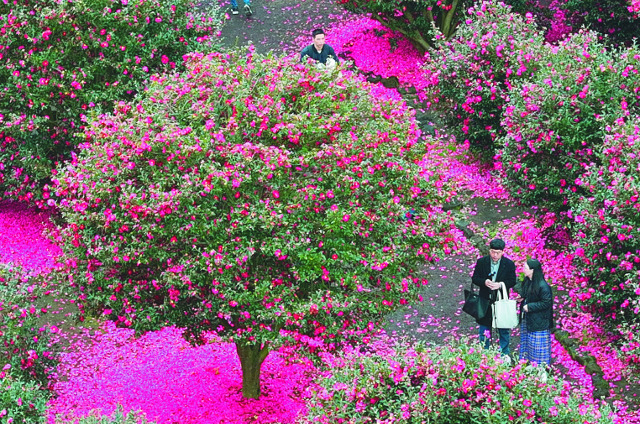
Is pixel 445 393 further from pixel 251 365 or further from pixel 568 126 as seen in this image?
pixel 568 126

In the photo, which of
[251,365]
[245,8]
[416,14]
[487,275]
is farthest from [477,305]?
[245,8]

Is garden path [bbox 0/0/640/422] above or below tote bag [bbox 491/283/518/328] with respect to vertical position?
above

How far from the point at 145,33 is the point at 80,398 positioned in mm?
8469

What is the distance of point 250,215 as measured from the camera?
11727 millimetres

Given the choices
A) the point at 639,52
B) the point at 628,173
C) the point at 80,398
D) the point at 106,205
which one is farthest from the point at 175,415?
the point at 639,52

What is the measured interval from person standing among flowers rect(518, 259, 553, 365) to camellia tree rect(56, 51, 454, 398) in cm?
142

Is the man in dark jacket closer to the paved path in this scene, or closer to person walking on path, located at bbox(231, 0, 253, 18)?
the paved path

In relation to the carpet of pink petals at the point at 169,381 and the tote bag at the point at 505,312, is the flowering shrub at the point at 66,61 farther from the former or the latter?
the tote bag at the point at 505,312

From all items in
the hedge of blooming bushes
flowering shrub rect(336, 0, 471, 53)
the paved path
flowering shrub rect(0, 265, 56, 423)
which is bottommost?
flowering shrub rect(0, 265, 56, 423)

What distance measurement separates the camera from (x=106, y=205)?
12.2 m

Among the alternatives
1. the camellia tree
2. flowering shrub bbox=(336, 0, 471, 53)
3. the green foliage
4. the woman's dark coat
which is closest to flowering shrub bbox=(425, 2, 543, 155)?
flowering shrub bbox=(336, 0, 471, 53)

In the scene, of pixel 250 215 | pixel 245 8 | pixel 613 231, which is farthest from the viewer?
pixel 245 8

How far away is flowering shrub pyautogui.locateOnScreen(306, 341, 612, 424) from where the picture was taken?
30.8 ft

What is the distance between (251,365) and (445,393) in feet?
18.2
